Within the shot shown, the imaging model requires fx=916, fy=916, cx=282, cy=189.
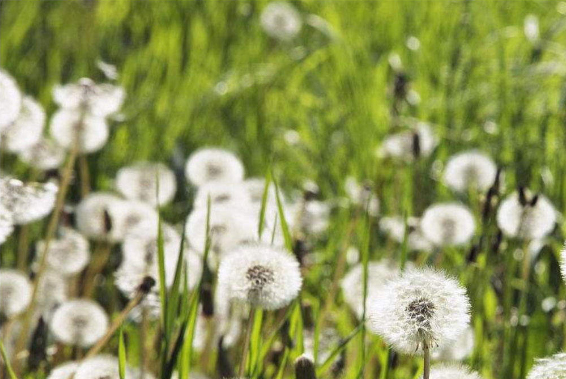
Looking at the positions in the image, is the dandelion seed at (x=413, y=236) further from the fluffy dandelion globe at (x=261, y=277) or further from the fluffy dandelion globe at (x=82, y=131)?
the fluffy dandelion globe at (x=261, y=277)

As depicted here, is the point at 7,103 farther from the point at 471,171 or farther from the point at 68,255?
the point at 471,171

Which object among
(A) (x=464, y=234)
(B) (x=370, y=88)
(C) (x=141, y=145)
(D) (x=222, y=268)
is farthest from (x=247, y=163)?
(D) (x=222, y=268)

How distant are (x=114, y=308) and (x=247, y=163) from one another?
110cm

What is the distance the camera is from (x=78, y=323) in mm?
1798

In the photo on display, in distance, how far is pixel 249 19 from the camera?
15.5 feet

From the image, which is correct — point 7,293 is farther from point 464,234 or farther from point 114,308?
point 464,234

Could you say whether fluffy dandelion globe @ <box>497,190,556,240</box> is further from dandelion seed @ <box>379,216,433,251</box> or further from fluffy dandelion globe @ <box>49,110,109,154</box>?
fluffy dandelion globe @ <box>49,110,109,154</box>

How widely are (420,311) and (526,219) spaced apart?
2.18 ft

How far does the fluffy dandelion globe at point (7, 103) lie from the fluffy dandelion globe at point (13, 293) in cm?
47

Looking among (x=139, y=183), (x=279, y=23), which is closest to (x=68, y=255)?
(x=139, y=183)

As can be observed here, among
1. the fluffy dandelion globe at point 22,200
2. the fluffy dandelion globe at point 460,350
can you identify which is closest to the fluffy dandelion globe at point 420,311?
the fluffy dandelion globe at point 460,350

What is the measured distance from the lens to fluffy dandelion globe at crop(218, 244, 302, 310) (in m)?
1.35

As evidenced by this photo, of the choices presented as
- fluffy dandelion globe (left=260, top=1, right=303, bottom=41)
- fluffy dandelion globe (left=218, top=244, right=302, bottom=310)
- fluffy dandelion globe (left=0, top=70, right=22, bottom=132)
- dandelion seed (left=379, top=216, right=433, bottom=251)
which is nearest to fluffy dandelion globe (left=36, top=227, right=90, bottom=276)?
fluffy dandelion globe (left=0, top=70, right=22, bottom=132)

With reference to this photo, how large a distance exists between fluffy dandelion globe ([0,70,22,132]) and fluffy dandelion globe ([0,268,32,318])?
0.47 m
